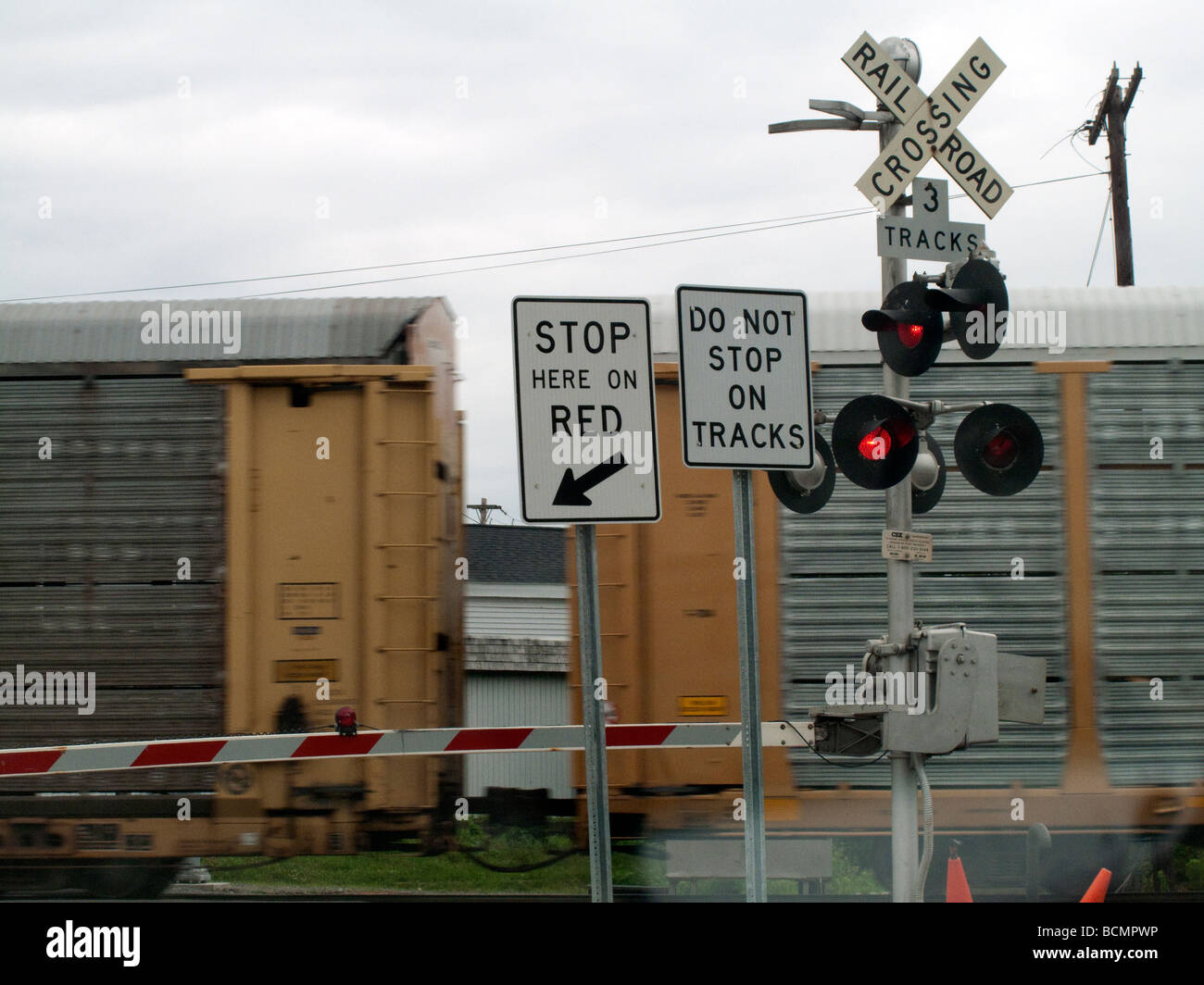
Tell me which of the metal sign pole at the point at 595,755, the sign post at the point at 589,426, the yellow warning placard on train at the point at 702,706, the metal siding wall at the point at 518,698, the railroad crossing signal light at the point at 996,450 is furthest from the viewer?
the metal siding wall at the point at 518,698

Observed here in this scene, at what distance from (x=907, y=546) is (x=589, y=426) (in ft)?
7.86

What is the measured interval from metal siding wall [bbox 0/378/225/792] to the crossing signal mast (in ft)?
15.2

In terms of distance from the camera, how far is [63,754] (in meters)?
8.28

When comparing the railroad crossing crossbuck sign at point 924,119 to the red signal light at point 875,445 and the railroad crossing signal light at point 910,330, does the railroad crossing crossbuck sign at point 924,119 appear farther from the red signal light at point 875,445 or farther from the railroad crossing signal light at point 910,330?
the red signal light at point 875,445

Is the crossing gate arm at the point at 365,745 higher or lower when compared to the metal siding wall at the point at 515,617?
lower

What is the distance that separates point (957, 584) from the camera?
329 inches

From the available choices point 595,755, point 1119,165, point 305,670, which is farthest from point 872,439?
point 1119,165

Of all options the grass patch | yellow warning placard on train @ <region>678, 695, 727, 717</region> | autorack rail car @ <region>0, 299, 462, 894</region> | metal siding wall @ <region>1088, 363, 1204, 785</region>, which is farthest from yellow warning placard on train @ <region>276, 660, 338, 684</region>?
metal siding wall @ <region>1088, 363, 1204, 785</region>

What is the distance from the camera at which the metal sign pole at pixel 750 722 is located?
183 inches

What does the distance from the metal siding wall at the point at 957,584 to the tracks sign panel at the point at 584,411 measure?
3.91 metres

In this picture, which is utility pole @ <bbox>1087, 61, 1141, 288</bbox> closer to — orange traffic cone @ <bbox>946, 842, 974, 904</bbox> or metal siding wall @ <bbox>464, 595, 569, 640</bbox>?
metal siding wall @ <bbox>464, 595, 569, 640</bbox>

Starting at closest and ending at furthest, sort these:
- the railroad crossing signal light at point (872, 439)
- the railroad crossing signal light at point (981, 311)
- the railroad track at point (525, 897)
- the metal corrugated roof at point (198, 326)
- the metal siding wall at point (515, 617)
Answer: the railroad crossing signal light at point (872, 439) < the railroad crossing signal light at point (981, 311) < the railroad track at point (525, 897) < the metal corrugated roof at point (198, 326) < the metal siding wall at point (515, 617)

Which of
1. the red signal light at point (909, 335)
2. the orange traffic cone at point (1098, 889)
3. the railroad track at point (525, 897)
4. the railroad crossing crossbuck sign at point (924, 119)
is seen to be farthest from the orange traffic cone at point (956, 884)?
the railroad crossing crossbuck sign at point (924, 119)
